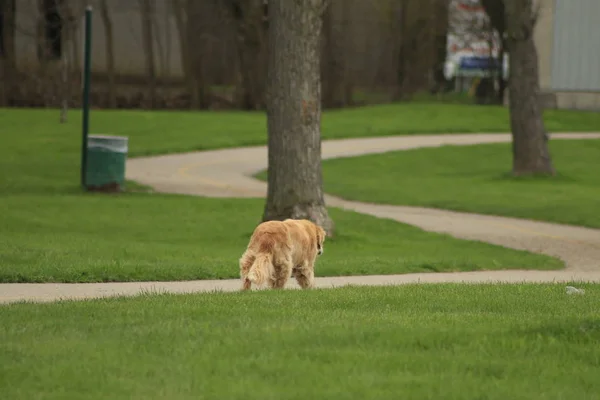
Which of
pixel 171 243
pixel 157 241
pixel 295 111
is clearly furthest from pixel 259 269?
pixel 295 111

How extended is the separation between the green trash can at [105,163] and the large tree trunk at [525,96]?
33.0 ft

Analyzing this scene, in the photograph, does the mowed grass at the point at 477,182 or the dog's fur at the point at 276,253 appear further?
the mowed grass at the point at 477,182

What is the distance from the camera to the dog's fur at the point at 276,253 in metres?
10.8

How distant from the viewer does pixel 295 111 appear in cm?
1772

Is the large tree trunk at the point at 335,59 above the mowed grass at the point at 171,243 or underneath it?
above

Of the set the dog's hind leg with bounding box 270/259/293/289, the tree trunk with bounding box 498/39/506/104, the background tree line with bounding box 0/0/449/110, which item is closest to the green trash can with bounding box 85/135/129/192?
the dog's hind leg with bounding box 270/259/293/289

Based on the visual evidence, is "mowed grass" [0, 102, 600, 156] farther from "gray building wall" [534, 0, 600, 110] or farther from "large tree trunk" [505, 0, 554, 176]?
"large tree trunk" [505, 0, 554, 176]

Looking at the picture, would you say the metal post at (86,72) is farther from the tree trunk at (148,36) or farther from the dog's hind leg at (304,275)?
the tree trunk at (148,36)

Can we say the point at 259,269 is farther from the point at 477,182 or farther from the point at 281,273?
the point at 477,182

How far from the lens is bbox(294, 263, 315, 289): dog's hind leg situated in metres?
11.7

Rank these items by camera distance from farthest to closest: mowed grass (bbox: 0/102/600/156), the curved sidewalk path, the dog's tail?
mowed grass (bbox: 0/102/600/156) < the curved sidewalk path < the dog's tail

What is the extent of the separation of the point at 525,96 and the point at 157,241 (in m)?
14.2

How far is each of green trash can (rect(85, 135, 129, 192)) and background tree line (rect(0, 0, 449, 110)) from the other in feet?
61.0

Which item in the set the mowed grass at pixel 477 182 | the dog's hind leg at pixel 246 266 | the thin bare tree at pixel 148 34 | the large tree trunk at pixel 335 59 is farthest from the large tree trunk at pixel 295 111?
the large tree trunk at pixel 335 59
